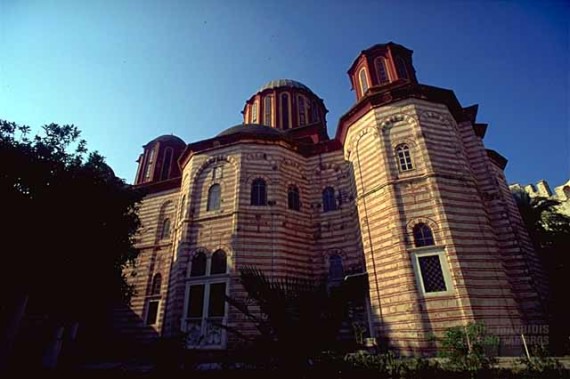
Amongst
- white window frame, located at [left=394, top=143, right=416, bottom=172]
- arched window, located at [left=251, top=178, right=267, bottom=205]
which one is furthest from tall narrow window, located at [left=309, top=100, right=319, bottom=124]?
white window frame, located at [left=394, top=143, right=416, bottom=172]

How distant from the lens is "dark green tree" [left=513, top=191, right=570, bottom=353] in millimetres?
9516

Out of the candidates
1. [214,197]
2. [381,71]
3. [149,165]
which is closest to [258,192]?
[214,197]

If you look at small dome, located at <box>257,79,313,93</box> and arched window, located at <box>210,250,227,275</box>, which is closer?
arched window, located at <box>210,250,227,275</box>

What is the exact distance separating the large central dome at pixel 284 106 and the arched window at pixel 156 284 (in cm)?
1259

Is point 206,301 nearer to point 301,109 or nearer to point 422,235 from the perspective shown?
point 422,235

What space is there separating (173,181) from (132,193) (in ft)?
23.1

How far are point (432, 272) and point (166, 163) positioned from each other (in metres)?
21.0

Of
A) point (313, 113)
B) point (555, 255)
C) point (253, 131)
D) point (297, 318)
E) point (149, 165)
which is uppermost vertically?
point (313, 113)

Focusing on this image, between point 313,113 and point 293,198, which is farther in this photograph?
point 313,113

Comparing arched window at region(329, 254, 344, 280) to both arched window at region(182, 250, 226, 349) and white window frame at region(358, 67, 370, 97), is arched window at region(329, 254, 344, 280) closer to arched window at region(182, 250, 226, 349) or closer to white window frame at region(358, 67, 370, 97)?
arched window at region(182, 250, 226, 349)

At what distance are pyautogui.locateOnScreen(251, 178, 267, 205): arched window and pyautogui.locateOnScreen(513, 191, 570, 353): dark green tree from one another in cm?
1178

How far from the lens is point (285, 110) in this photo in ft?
73.5

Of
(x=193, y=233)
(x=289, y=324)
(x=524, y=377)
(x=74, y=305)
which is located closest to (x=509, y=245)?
(x=524, y=377)

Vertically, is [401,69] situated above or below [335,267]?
above
